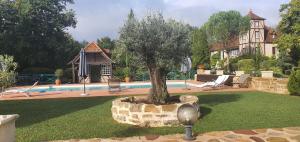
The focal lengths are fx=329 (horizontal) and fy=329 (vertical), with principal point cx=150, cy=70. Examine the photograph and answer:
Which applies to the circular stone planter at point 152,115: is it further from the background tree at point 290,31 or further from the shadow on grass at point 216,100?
the background tree at point 290,31

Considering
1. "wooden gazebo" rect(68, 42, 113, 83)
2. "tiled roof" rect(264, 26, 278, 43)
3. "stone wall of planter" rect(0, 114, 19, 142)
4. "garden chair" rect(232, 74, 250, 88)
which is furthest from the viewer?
"tiled roof" rect(264, 26, 278, 43)

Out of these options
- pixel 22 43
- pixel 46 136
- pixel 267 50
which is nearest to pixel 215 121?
pixel 46 136

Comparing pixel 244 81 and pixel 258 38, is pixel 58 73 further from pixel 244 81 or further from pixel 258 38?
pixel 258 38

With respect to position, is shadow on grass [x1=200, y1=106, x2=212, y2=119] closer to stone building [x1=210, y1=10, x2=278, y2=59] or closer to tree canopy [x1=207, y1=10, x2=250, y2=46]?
tree canopy [x1=207, y1=10, x2=250, y2=46]

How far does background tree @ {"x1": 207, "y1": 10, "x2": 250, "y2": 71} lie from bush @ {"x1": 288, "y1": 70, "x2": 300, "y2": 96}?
3467 centimetres

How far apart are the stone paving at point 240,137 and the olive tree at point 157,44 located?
10.3 ft

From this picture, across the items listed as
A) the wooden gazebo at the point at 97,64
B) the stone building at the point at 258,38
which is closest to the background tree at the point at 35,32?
the wooden gazebo at the point at 97,64

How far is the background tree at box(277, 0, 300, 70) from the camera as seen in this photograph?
2945 centimetres

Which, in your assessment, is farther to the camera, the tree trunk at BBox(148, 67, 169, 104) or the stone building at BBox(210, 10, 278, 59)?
the stone building at BBox(210, 10, 278, 59)

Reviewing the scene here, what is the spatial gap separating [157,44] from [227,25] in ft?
138

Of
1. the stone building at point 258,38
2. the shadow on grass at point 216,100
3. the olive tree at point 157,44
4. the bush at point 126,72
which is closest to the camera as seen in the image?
the olive tree at point 157,44

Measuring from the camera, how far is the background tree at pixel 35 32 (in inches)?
1280

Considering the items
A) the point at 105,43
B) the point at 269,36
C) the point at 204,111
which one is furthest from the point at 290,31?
the point at 105,43

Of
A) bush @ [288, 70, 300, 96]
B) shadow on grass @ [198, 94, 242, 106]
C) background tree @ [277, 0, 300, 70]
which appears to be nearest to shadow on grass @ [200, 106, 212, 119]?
shadow on grass @ [198, 94, 242, 106]
